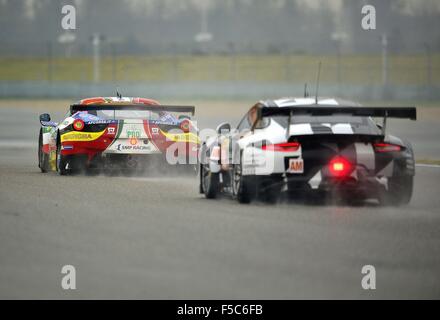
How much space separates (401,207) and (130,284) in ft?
18.1

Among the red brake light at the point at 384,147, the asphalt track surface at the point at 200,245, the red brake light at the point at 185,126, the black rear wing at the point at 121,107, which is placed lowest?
the asphalt track surface at the point at 200,245

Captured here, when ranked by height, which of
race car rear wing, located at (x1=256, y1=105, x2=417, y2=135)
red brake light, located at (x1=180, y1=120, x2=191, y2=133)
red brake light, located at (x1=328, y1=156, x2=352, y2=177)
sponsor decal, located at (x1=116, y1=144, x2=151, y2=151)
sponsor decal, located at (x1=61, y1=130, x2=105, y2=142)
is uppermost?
race car rear wing, located at (x1=256, y1=105, x2=417, y2=135)

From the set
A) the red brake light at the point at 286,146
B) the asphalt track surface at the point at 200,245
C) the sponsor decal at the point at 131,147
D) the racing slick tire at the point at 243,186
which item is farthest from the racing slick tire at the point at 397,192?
the sponsor decal at the point at 131,147

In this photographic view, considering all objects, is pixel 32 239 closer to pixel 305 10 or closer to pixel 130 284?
pixel 130 284

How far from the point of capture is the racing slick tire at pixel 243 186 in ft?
40.7

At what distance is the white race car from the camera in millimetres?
12031

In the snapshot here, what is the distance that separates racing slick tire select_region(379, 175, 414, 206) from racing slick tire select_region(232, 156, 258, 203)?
1.31 meters

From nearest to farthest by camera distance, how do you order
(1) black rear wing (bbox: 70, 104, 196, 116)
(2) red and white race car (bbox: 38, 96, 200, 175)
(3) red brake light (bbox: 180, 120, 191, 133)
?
(1) black rear wing (bbox: 70, 104, 196, 116) → (2) red and white race car (bbox: 38, 96, 200, 175) → (3) red brake light (bbox: 180, 120, 191, 133)

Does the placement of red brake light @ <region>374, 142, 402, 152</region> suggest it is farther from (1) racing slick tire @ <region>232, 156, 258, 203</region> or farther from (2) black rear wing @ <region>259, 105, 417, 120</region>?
(1) racing slick tire @ <region>232, 156, 258, 203</region>

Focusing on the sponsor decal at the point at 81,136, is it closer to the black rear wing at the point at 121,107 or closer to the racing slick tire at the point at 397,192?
the black rear wing at the point at 121,107

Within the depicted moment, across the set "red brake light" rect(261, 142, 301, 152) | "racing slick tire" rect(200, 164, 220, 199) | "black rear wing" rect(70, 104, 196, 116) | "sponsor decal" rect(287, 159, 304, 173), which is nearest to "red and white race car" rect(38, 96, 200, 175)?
"black rear wing" rect(70, 104, 196, 116)

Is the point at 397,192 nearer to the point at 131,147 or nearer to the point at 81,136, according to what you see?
the point at 131,147

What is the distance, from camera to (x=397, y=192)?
12469 mm
